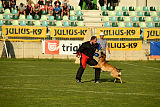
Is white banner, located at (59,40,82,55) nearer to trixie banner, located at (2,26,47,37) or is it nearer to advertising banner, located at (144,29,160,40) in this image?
trixie banner, located at (2,26,47,37)

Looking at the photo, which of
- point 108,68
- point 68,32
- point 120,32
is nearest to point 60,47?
point 68,32

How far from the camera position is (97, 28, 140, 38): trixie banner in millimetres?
28008

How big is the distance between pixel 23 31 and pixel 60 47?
2849 millimetres

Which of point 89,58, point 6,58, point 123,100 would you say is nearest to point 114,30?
point 6,58

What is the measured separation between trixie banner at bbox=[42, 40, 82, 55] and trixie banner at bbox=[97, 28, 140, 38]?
2.07 meters

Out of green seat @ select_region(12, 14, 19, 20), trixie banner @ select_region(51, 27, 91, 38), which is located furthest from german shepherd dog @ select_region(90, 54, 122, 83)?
green seat @ select_region(12, 14, 19, 20)

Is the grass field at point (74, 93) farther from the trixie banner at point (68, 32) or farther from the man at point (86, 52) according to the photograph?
the trixie banner at point (68, 32)

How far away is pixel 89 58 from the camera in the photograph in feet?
46.1

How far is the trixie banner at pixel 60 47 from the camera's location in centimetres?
2722

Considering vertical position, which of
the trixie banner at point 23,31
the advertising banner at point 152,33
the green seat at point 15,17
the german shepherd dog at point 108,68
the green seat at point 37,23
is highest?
the green seat at point 15,17

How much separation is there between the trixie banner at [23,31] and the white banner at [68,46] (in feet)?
5.01

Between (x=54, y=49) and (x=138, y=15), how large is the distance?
930 cm

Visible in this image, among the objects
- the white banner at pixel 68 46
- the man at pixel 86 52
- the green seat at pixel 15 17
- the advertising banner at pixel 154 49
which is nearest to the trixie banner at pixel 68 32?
the white banner at pixel 68 46

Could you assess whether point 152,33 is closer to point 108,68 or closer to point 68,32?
point 68,32
